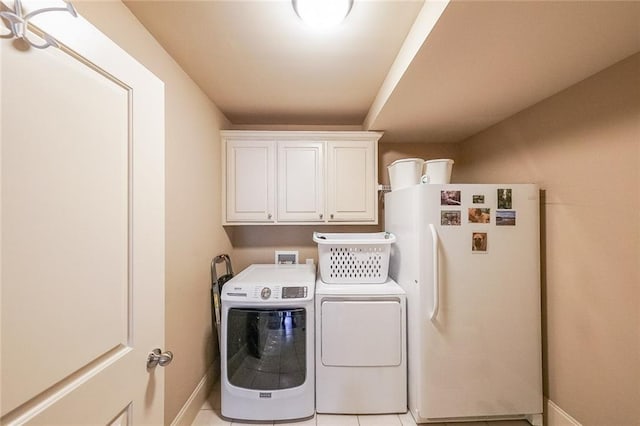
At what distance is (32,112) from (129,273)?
0.49 metres

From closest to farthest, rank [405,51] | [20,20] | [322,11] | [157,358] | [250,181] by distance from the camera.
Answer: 1. [20,20]
2. [157,358]
3. [322,11]
4. [405,51]
5. [250,181]

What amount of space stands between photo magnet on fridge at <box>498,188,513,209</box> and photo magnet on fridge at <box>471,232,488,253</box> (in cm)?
23

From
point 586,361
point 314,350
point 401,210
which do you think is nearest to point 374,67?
point 401,210

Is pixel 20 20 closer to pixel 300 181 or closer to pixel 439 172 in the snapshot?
pixel 300 181

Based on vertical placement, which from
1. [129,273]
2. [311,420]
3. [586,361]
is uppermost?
[129,273]

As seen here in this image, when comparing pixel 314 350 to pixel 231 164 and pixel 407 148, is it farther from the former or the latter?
pixel 407 148

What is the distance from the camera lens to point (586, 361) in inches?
55.7

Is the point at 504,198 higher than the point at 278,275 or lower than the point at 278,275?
higher

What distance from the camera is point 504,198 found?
1646 mm

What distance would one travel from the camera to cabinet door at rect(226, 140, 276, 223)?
232cm

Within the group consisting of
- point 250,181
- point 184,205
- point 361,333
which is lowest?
point 361,333

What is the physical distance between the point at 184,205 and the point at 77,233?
1050 millimetres

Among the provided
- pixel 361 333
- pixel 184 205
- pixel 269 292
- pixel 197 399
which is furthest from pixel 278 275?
pixel 197 399

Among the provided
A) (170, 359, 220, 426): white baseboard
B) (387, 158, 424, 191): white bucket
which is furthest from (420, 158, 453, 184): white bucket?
(170, 359, 220, 426): white baseboard
